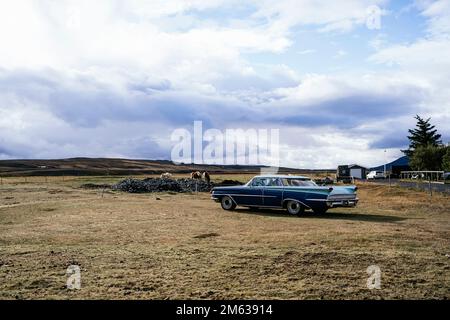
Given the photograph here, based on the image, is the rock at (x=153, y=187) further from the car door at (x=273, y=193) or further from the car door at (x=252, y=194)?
the car door at (x=273, y=193)

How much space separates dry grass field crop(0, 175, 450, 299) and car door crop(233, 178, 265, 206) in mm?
2453

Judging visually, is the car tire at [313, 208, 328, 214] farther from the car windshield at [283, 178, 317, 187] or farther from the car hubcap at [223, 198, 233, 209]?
the car hubcap at [223, 198, 233, 209]

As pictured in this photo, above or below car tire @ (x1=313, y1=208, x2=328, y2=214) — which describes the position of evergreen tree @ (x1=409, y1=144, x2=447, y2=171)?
above

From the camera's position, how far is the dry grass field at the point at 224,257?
5953 millimetres

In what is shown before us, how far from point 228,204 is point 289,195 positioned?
2862 mm

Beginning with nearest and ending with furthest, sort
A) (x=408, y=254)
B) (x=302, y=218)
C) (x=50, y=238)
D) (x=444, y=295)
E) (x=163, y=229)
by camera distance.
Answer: (x=444, y=295)
(x=408, y=254)
(x=50, y=238)
(x=163, y=229)
(x=302, y=218)

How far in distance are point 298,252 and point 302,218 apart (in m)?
6.69

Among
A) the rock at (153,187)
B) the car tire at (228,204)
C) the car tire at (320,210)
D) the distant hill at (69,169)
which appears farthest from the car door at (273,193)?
the distant hill at (69,169)

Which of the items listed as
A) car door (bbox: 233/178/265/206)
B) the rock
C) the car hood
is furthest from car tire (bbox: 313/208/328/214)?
the rock

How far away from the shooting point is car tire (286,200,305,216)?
1545 centimetres

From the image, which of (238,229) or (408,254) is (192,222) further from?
(408,254)

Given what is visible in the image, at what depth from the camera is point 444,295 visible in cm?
571
